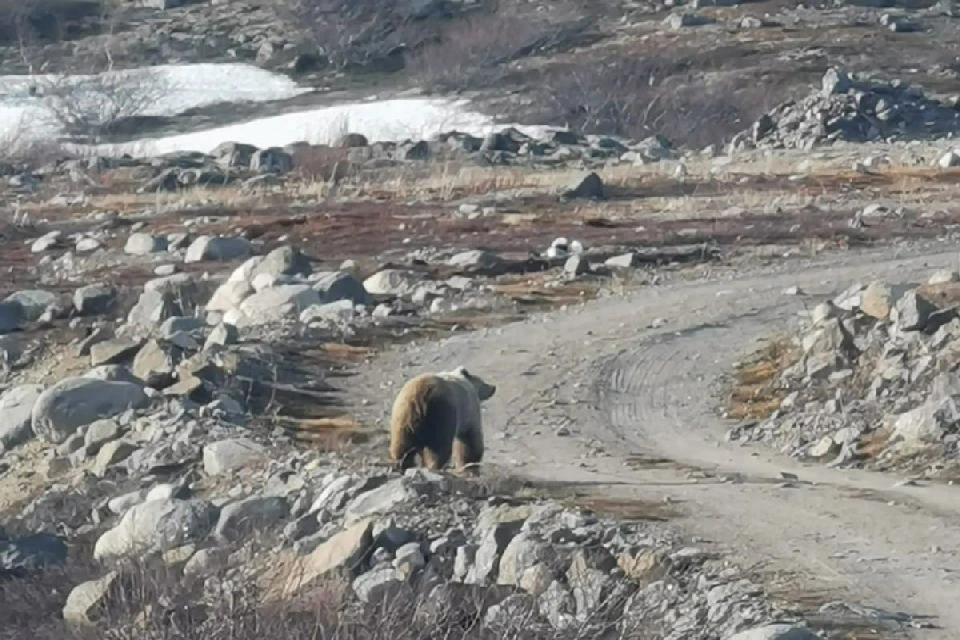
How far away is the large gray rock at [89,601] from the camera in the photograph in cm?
980

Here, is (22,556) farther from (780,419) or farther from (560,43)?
(560,43)

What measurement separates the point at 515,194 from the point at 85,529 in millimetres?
20058

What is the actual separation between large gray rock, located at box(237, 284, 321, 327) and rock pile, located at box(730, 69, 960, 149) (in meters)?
25.8

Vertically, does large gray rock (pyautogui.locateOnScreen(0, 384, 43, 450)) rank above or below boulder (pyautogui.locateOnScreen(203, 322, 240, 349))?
below

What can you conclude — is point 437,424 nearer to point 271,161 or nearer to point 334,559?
point 334,559

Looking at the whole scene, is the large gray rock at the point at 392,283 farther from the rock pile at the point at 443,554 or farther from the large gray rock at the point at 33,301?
the rock pile at the point at 443,554

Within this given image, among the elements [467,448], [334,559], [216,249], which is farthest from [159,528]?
[216,249]

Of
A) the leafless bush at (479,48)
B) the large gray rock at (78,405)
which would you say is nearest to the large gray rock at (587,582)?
the large gray rock at (78,405)

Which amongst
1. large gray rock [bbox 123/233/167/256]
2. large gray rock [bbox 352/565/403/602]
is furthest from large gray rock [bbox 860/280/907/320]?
large gray rock [bbox 123/233/167/256]

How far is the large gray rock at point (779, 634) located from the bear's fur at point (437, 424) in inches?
158

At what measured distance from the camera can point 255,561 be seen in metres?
10.7

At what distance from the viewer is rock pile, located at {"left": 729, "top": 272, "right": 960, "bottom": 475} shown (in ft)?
→ 39.9

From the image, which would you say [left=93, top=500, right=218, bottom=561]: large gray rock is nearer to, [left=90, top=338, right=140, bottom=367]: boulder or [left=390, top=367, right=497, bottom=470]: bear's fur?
[left=390, top=367, right=497, bottom=470]: bear's fur

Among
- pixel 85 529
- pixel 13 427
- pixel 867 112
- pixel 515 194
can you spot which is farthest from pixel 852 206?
pixel 867 112
